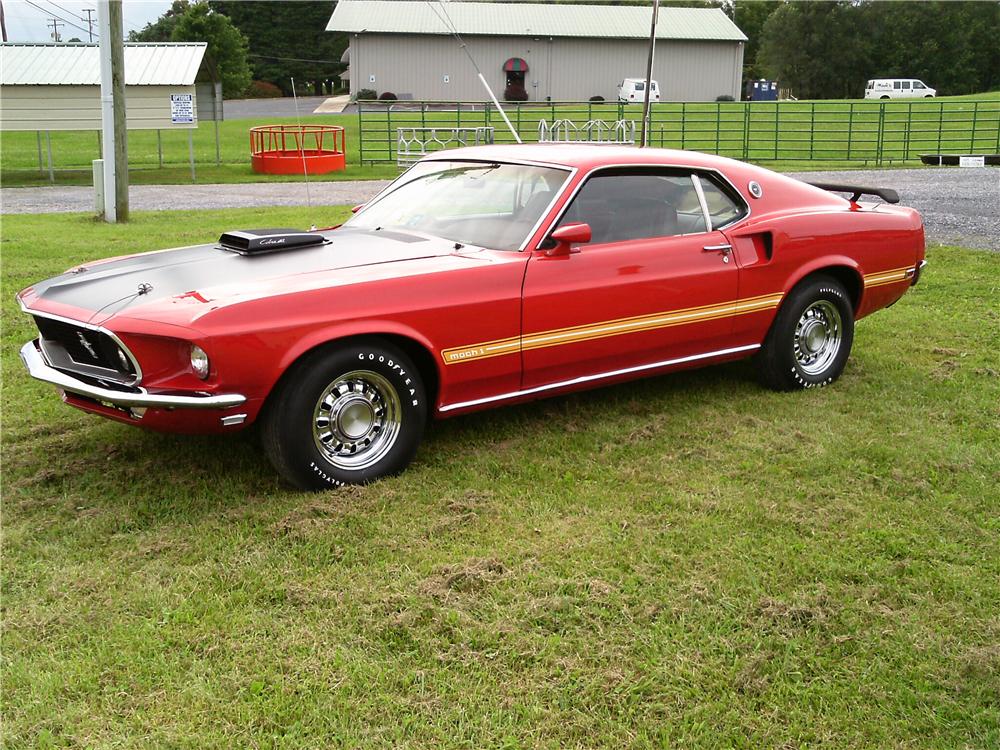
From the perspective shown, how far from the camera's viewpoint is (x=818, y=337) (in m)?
6.12

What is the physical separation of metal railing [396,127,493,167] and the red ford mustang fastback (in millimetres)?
19332

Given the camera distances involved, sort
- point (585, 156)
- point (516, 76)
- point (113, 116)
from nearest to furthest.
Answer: point (585, 156)
point (113, 116)
point (516, 76)

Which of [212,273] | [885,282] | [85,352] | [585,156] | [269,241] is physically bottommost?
[85,352]

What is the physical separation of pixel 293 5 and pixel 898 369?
85778 mm

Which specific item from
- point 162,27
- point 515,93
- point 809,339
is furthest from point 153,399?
point 162,27

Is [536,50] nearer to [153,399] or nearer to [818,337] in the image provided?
[818,337]

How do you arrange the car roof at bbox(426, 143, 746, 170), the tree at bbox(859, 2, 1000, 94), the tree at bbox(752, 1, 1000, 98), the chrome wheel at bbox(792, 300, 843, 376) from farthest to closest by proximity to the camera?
1. the tree at bbox(752, 1, 1000, 98)
2. the tree at bbox(859, 2, 1000, 94)
3. the chrome wheel at bbox(792, 300, 843, 376)
4. the car roof at bbox(426, 143, 746, 170)

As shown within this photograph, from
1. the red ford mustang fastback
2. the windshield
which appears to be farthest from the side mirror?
the windshield

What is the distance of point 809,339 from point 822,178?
57.0 feet

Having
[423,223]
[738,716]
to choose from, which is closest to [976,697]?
[738,716]

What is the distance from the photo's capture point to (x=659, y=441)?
515 centimetres

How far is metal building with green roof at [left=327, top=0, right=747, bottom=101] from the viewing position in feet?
179

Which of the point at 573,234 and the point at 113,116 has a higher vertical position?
the point at 113,116

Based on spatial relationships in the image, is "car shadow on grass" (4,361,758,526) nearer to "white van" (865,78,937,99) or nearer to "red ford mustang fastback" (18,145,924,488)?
"red ford mustang fastback" (18,145,924,488)
